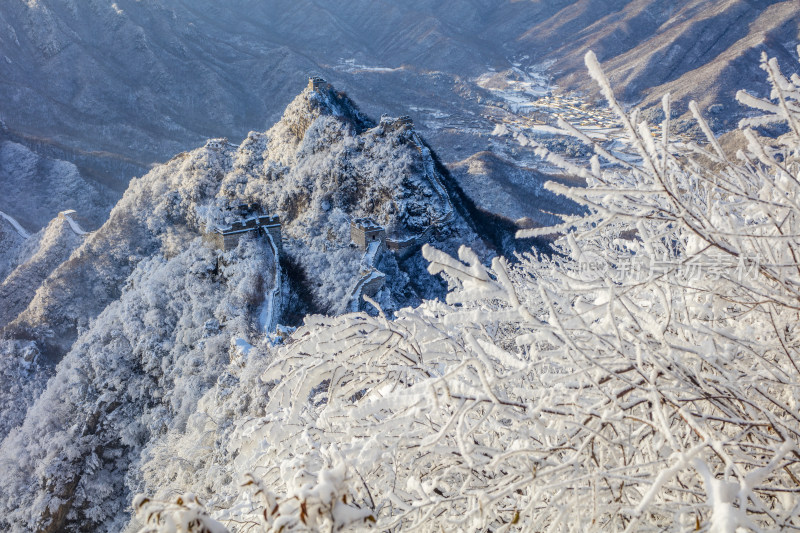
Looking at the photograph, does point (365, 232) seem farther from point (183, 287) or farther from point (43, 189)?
point (43, 189)

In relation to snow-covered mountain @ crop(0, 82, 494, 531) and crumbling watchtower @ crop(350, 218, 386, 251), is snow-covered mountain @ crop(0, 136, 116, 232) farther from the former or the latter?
crumbling watchtower @ crop(350, 218, 386, 251)

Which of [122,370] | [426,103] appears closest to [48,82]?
[426,103]

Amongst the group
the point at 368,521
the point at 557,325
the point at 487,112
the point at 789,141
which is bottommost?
the point at 487,112

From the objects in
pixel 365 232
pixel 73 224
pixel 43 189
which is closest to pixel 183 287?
pixel 365 232

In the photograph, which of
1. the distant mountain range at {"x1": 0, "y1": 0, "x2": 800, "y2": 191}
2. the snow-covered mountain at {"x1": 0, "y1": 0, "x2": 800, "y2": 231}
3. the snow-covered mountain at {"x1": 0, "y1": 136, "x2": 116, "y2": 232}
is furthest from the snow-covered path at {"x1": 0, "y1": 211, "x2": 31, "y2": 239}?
the distant mountain range at {"x1": 0, "y1": 0, "x2": 800, "y2": 191}

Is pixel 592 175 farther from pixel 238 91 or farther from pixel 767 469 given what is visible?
pixel 238 91

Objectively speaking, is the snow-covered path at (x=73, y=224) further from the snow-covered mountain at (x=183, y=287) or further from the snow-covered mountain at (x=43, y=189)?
the snow-covered mountain at (x=43, y=189)
